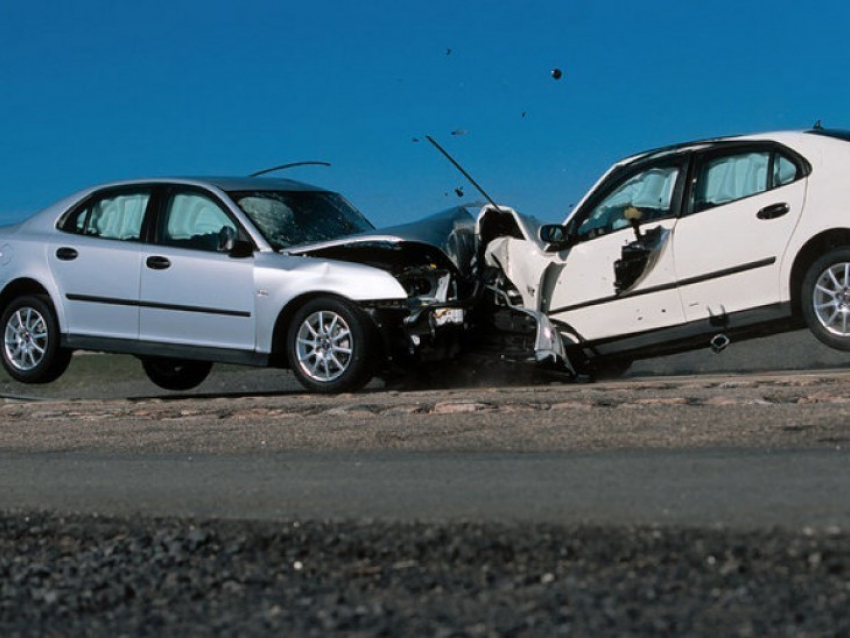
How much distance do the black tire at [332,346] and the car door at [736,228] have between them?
2.22 m

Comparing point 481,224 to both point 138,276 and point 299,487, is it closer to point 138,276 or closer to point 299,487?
point 138,276

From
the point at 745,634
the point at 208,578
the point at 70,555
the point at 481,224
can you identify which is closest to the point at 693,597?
the point at 745,634

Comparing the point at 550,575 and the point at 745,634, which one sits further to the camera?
the point at 550,575

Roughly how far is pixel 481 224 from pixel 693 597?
7947mm

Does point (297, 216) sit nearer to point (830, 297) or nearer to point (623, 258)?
point (623, 258)

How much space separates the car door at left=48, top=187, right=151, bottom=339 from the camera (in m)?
11.9

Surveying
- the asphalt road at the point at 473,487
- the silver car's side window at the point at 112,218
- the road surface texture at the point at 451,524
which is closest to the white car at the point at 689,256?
the road surface texture at the point at 451,524

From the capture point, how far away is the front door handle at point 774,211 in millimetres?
10211

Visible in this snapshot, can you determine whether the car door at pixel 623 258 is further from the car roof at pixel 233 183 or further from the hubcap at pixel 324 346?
the car roof at pixel 233 183

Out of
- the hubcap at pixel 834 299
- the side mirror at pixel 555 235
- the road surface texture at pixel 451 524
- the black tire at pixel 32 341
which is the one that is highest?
the side mirror at pixel 555 235

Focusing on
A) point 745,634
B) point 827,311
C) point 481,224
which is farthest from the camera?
point 481,224

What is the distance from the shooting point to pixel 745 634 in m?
3.63

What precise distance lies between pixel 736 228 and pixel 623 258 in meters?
0.85

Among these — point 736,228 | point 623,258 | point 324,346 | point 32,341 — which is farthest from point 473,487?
point 32,341
